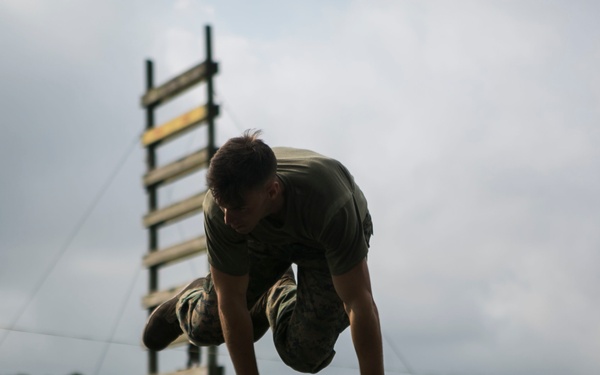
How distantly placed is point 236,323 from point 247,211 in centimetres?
58

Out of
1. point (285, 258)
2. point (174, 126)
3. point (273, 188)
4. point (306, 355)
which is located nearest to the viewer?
point (273, 188)

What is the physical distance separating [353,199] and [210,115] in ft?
16.4

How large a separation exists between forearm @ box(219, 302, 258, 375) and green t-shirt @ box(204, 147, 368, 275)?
0.15m

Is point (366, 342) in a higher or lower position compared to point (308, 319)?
lower

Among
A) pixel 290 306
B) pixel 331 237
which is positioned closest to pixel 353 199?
pixel 331 237

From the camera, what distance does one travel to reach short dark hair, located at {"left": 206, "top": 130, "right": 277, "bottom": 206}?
3.73 meters

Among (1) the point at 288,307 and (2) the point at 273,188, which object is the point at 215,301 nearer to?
(1) the point at 288,307

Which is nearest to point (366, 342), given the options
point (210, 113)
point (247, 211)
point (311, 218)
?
point (311, 218)

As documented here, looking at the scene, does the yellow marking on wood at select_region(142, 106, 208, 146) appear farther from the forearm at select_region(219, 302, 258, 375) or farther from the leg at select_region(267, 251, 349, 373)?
the forearm at select_region(219, 302, 258, 375)

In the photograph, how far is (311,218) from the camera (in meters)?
3.96

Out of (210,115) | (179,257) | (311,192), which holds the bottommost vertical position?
(311,192)

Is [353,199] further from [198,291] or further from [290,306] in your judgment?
[198,291]

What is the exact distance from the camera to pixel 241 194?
3736mm

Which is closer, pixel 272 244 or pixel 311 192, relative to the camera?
pixel 311 192
